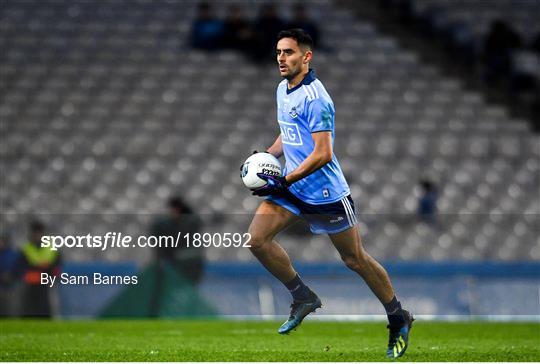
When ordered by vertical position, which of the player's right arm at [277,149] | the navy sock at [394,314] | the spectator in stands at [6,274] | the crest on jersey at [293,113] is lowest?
the spectator in stands at [6,274]

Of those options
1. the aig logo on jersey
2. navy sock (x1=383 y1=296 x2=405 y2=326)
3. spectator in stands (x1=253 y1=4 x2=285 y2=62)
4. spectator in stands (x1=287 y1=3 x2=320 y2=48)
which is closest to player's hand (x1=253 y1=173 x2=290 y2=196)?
the aig logo on jersey

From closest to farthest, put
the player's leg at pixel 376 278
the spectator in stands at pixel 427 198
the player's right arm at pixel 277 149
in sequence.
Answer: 1. the player's leg at pixel 376 278
2. the player's right arm at pixel 277 149
3. the spectator in stands at pixel 427 198

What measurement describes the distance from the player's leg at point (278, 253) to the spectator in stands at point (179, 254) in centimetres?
452

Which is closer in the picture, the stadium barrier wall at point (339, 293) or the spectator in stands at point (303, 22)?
the stadium barrier wall at point (339, 293)

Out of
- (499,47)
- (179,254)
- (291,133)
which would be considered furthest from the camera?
(499,47)

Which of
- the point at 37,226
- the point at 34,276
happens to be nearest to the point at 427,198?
the point at 37,226

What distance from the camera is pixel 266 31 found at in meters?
20.8

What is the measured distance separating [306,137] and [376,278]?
3.59ft

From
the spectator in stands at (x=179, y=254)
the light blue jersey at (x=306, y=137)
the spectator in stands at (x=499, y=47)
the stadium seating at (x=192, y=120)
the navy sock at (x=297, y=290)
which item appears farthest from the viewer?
the spectator in stands at (x=499, y=47)

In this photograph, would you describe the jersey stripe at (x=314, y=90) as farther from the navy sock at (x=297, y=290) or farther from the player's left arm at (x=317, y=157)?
the navy sock at (x=297, y=290)

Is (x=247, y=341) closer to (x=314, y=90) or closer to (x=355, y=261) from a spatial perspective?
(x=355, y=261)

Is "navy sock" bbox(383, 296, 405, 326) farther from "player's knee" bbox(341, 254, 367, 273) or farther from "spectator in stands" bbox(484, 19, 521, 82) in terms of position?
"spectator in stands" bbox(484, 19, 521, 82)

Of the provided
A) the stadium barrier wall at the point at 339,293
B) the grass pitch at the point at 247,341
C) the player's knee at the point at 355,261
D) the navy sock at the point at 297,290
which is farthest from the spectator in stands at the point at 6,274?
the player's knee at the point at 355,261

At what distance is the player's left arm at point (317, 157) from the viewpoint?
7836 millimetres
